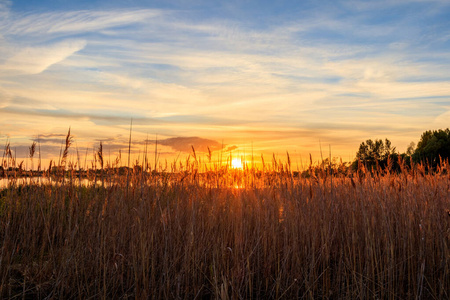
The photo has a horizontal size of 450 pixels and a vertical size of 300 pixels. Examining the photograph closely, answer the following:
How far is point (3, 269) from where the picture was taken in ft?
11.7

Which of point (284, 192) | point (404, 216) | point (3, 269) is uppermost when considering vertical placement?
point (284, 192)

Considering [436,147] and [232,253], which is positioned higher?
[436,147]

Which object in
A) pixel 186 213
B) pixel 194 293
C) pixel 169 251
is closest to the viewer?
pixel 194 293

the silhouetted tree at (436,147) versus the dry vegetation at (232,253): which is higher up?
the silhouetted tree at (436,147)

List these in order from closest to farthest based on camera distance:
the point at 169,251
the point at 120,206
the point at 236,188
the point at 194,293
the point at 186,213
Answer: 1. the point at 194,293
2. the point at 169,251
3. the point at 120,206
4. the point at 186,213
5. the point at 236,188

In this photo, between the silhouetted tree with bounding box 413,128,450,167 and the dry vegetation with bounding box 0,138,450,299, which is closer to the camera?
the dry vegetation with bounding box 0,138,450,299

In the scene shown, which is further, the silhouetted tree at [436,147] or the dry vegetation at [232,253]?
the silhouetted tree at [436,147]

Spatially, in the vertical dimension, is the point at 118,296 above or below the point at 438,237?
below

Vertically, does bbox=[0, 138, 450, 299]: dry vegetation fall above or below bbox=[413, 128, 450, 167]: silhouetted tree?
below

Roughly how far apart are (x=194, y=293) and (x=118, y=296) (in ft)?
2.59

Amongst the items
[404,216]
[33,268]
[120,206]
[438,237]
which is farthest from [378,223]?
[33,268]

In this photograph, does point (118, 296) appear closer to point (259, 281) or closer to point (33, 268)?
A: point (33, 268)

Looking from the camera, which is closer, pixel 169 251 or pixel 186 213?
pixel 169 251

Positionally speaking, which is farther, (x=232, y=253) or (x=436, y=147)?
(x=436, y=147)
